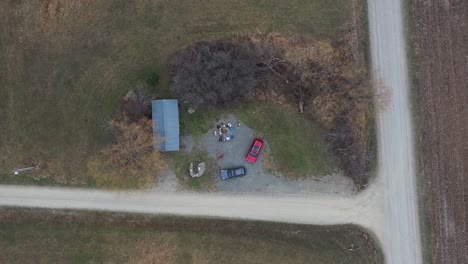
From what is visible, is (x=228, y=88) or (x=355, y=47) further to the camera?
(x=355, y=47)

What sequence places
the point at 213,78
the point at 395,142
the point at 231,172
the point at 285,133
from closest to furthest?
the point at 213,78 → the point at 231,172 → the point at 285,133 → the point at 395,142

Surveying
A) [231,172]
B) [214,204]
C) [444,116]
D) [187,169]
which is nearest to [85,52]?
[187,169]

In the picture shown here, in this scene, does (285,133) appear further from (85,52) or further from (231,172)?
(85,52)

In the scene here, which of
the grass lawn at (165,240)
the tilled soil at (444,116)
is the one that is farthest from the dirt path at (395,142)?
the grass lawn at (165,240)

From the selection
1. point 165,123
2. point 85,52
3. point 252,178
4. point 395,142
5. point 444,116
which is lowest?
point 252,178

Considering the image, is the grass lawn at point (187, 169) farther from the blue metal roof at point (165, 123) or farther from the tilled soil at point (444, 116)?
the tilled soil at point (444, 116)

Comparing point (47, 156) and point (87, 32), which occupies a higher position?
point (87, 32)

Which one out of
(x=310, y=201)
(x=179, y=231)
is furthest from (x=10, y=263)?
(x=310, y=201)

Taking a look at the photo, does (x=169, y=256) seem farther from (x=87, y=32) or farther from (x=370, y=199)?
(x=87, y=32)
